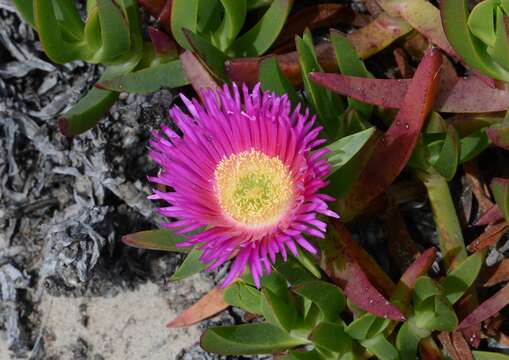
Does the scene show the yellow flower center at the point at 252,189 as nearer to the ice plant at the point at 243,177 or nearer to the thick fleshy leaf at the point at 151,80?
the ice plant at the point at 243,177

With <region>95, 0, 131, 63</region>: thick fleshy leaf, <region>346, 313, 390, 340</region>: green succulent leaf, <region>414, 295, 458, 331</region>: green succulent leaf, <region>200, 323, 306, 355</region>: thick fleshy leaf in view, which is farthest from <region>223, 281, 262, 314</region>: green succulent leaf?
<region>95, 0, 131, 63</region>: thick fleshy leaf

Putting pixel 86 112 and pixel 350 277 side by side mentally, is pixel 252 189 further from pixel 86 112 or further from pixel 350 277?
pixel 86 112

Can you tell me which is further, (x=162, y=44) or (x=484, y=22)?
(x=162, y=44)

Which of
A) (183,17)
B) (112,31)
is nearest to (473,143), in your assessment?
(183,17)

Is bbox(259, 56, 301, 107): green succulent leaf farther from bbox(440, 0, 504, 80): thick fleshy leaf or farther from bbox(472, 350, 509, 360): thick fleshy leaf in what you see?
bbox(472, 350, 509, 360): thick fleshy leaf

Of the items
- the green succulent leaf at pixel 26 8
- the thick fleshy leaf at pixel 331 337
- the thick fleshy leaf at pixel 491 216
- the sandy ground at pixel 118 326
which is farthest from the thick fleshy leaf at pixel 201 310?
the green succulent leaf at pixel 26 8
